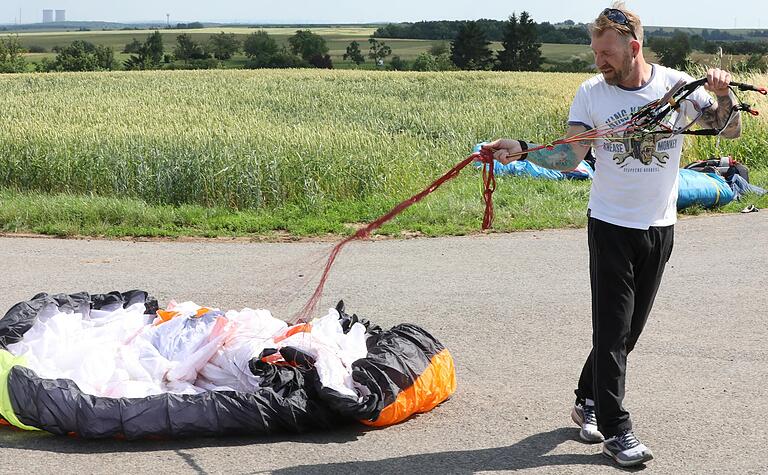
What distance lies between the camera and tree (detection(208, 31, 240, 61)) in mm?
98056

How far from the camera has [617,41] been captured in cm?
421

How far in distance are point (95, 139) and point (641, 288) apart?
36.7ft

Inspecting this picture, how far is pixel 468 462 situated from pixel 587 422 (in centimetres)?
68

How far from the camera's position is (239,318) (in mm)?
5711

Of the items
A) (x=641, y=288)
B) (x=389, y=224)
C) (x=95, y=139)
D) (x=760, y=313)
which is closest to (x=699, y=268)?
(x=760, y=313)

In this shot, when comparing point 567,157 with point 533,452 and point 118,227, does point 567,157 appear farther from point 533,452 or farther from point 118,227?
point 118,227

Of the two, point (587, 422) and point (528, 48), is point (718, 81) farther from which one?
point (528, 48)

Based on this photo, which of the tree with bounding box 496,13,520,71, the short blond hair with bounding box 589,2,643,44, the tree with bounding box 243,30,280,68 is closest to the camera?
the short blond hair with bounding box 589,2,643,44

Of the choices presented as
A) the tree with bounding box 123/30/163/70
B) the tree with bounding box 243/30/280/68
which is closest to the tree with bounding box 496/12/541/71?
the tree with bounding box 243/30/280/68

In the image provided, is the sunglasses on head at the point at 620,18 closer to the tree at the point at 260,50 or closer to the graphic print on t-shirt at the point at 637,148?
the graphic print on t-shirt at the point at 637,148

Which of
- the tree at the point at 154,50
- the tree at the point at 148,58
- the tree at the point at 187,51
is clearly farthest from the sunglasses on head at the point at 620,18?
the tree at the point at 187,51

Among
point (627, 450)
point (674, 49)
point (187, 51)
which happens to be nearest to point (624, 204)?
point (627, 450)

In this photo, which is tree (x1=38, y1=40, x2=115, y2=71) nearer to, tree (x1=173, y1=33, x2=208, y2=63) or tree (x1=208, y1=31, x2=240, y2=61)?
tree (x1=173, y1=33, x2=208, y2=63)

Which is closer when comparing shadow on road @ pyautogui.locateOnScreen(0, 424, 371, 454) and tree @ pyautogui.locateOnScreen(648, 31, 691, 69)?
shadow on road @ pyautogui.locateOnScreen(0, 424, 371, 454)
